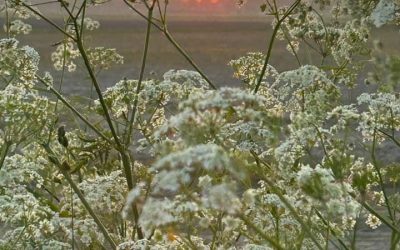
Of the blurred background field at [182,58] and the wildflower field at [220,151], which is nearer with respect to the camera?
the wildflower field at [220,151]

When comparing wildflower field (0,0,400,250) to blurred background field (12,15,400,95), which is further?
blurred background field (12,15,400,95)

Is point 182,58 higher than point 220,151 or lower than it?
higher

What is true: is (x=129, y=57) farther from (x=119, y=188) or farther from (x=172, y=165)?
(x=172, y=165)

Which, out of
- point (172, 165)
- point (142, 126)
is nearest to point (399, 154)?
point (142, 126)

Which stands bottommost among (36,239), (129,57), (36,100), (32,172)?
(36,239)

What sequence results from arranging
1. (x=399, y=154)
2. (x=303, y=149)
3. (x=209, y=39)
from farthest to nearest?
(x=209, y=39)
(x=399, y=154)
(x=303, y=149)

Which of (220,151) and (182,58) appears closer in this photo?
(220,151)

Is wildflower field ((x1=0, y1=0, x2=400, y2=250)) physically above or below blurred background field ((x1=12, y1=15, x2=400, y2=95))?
below

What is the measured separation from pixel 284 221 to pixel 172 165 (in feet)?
7.06

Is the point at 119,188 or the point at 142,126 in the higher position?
the point at 142,126

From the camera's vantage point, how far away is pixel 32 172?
4934mm

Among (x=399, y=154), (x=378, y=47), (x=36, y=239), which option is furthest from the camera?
(x=399, y=154)

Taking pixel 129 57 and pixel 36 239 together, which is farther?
pixel 129 57

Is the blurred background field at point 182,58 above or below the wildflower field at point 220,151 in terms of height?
above
